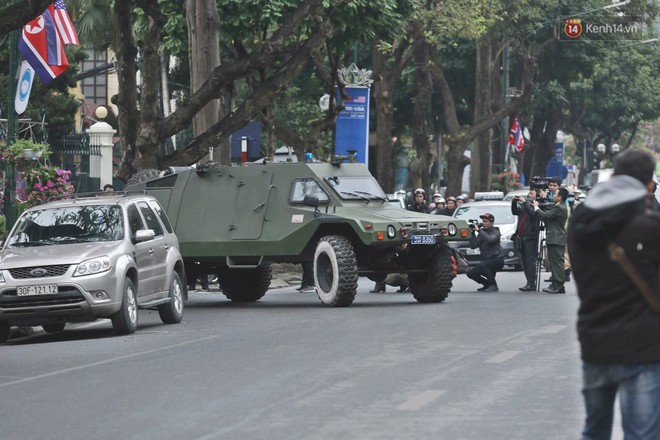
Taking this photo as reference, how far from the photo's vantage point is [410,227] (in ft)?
70.8

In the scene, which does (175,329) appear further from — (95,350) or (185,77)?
(185,77)

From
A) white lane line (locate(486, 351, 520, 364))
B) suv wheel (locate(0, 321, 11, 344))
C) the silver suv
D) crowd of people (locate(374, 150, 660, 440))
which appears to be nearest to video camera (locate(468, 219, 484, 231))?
the silver suv

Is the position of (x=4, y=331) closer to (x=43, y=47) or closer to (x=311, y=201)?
(x=311, y=201)

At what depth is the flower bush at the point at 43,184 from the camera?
21109 mm

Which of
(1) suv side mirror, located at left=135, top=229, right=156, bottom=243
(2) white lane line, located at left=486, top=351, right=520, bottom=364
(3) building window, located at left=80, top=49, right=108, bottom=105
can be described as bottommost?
(2) white lane line, located at left=486, top=351, right=520, bottom=364

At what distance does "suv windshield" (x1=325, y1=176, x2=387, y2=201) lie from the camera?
74.6ft

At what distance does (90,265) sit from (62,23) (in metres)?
8.73

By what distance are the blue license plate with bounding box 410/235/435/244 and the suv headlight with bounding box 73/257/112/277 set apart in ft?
19.0

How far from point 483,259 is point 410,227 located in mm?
5279

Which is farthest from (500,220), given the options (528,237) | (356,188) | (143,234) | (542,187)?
(143,234)

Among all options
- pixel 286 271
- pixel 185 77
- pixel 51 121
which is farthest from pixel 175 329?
pixel 185 77

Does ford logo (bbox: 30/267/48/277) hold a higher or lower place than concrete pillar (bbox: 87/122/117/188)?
lower

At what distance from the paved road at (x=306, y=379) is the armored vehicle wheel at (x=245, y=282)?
5.06m

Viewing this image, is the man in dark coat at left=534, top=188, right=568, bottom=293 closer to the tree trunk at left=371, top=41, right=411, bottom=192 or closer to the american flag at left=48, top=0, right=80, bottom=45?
the american flag at left=48, top=0, right=80, bottom=45
